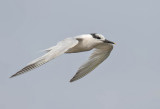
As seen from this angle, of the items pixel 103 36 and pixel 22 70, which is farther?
pixel 103 36

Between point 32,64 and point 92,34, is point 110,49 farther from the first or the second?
point 32,64

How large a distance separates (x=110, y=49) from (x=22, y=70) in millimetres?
6343

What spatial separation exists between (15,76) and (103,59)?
6.35m

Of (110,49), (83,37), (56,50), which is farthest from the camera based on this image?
(110,49)

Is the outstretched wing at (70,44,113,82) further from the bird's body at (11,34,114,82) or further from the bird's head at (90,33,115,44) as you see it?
the bird's head at (90,33,115,44)

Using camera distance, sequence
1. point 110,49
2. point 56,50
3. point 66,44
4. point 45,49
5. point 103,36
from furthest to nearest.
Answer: point 110,49
point 103,36
point 45,49
point 66,44
point 56,50

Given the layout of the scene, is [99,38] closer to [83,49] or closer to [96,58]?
[83,49]

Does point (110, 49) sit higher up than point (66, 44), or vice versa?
point (66, 44)

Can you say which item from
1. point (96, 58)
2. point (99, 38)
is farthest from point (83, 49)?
point (96, 58)

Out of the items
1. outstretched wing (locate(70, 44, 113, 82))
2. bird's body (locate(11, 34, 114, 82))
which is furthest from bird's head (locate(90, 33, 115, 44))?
outstretched wing (locate(70, 44, 113, 82))

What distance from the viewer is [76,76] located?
1384 cm

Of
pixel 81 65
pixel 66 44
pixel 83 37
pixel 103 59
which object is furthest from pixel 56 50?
pixel 103 59

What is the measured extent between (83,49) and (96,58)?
196 cm

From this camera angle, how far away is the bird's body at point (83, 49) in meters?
9.63
